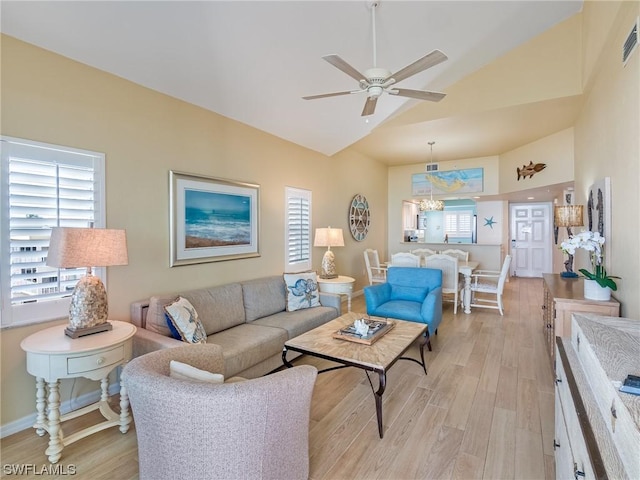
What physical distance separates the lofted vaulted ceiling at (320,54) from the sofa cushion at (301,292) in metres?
2.00

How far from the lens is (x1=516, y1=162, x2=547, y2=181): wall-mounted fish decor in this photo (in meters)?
5.78

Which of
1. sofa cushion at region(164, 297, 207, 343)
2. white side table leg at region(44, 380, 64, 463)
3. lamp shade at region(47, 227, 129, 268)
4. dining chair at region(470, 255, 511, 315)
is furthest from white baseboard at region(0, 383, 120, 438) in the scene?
dining chair at region(470, 255, 511, 315)

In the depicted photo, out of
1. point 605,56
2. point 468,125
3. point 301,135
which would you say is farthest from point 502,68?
point 301,135

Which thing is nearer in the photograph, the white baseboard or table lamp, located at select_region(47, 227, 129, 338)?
table lamp, located at select_region(47, 227, 129, 338)

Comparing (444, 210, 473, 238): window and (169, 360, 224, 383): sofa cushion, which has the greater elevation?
(444, 210, 473, 238): window

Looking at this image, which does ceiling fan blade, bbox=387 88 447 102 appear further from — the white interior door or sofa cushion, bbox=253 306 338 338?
the white interior door

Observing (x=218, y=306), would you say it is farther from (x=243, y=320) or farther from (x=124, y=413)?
(x=124, y=413)

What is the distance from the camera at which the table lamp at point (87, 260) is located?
2012 mm

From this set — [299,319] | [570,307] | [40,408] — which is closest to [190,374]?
[40,408]

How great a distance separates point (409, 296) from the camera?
414cm

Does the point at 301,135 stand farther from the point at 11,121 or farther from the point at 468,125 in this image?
the point at 11,121

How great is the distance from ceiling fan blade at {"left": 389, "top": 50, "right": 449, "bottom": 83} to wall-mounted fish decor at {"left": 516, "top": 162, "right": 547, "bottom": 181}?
4703mm

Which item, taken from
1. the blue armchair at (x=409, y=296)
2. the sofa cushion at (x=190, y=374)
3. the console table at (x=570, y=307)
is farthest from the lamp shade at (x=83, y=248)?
the console table at (x=570, y=307)

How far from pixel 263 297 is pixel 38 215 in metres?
2.12
